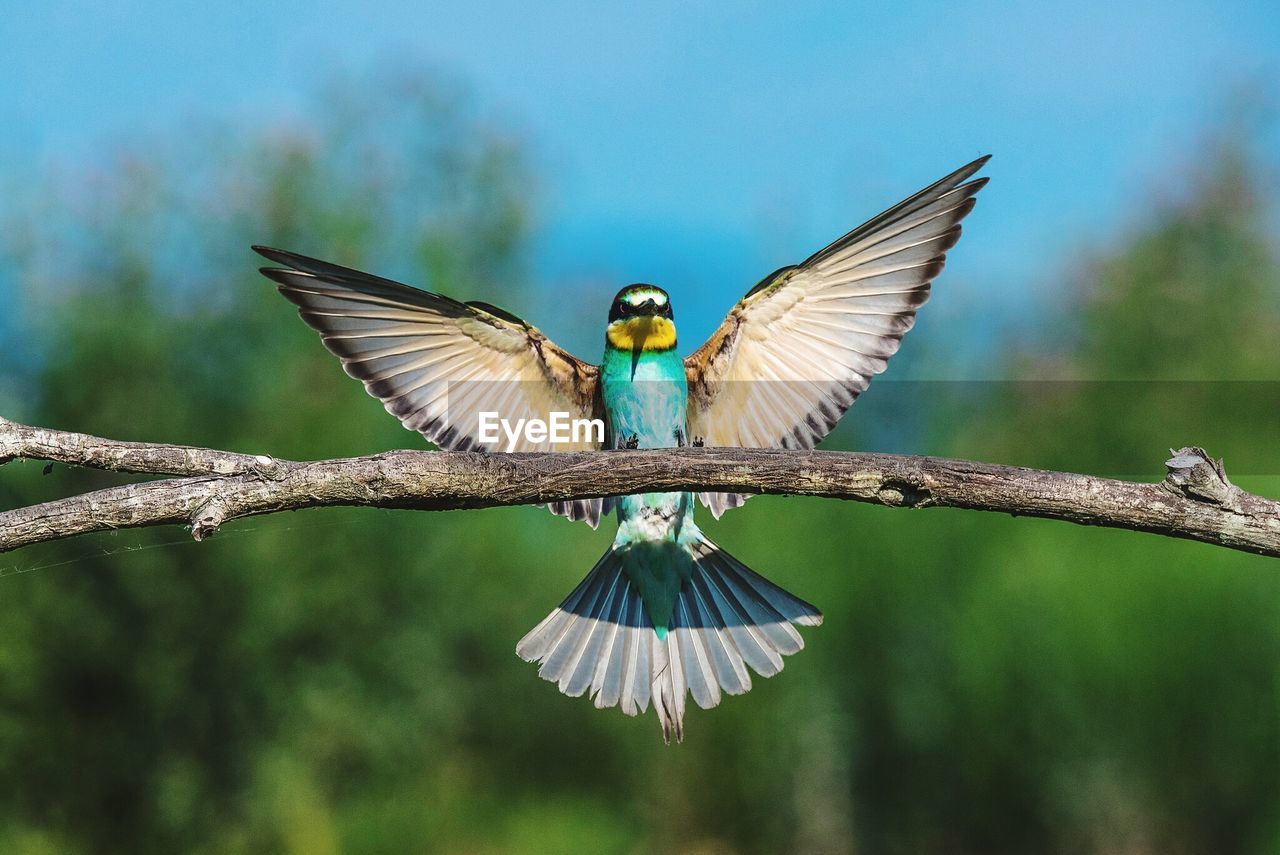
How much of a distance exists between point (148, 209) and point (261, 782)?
3.87 metres

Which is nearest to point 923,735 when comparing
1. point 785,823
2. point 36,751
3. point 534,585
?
point 785,823

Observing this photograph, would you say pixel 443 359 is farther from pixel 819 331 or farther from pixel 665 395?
pixel 819 331

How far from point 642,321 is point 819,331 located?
51 cm

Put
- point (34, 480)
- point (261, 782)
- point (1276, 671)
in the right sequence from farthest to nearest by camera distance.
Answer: point (1276, 671)
point (261, 782)
point (34, 480)

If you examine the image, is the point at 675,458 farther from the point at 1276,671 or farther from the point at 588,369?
the point at 1276,671

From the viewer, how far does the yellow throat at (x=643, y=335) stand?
3488 millimetres

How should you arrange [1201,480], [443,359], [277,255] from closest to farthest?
[1201,480] → [277,255] → [443,359]

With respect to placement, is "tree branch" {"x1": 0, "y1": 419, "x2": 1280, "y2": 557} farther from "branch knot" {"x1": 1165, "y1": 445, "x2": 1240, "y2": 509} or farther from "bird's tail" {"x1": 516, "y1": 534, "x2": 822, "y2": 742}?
"bird's tail" {"x1": 516, "y1": 534, "x2": 822, "y2": 742}

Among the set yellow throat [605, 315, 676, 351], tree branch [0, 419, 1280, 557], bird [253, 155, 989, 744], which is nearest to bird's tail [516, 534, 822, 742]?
bird [253, 155, 989, 744]

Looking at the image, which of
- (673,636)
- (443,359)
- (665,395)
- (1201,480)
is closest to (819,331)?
(665,395)

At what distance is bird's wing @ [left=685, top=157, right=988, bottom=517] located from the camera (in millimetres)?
3211

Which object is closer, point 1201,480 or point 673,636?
point 1201,480

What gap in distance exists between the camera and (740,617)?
3449mm

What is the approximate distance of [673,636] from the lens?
3.49 meters
